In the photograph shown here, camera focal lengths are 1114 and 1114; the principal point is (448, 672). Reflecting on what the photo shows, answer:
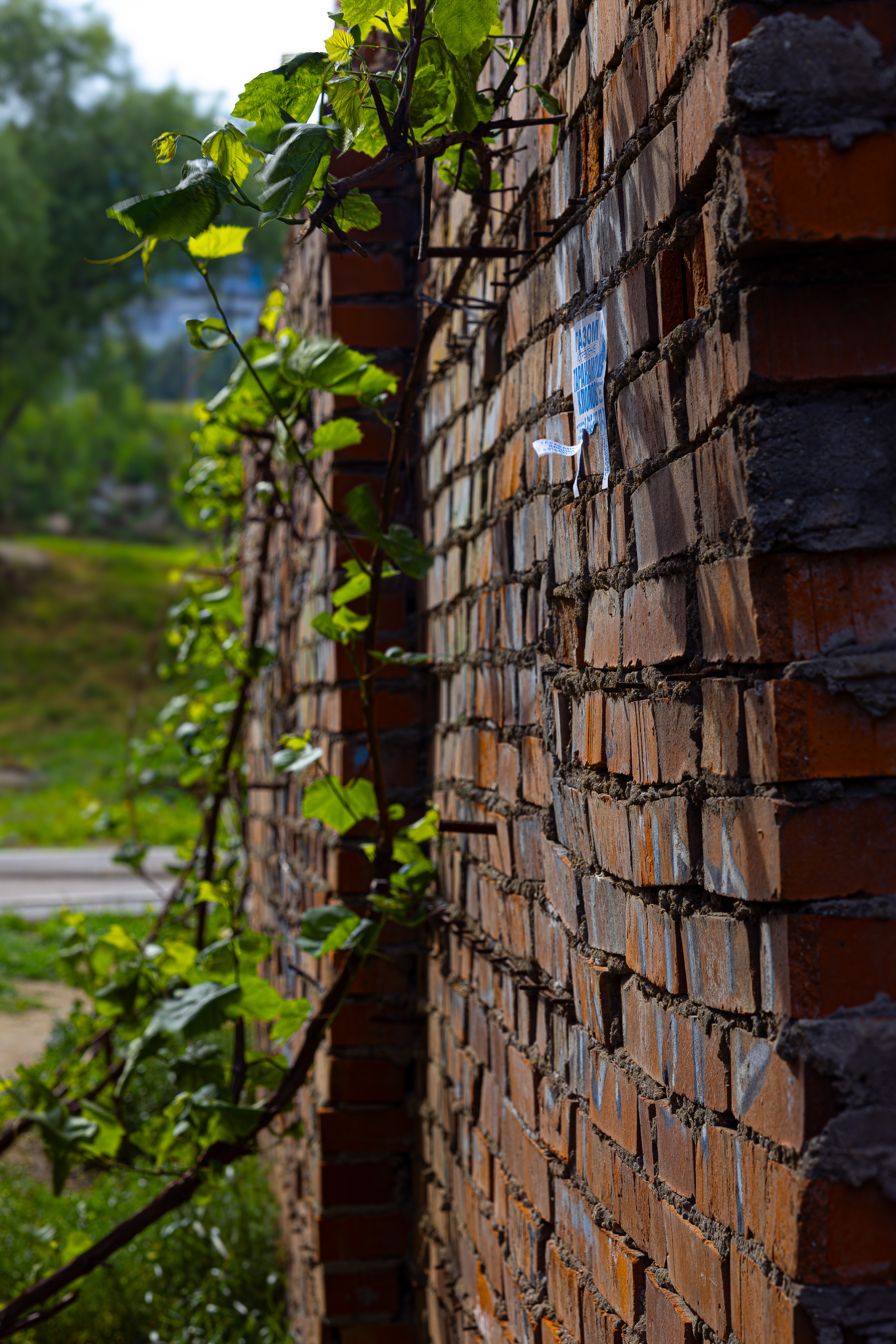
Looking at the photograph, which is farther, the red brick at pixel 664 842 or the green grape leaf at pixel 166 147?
the green grape leaf at pixel 166 147

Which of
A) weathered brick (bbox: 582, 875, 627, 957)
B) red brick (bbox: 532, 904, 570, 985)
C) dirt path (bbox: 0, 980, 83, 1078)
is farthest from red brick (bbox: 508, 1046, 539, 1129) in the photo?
dirt path (bbox: 0, 980, 83, 1078)

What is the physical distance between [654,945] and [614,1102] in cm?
19

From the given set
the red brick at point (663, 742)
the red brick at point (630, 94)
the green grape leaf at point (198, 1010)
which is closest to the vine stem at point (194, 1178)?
the green grape leaf at point (198, 1010)

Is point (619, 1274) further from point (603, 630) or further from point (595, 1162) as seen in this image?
point (603, 630)

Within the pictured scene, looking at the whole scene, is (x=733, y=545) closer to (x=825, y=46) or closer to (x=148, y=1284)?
(x=825, y=46)

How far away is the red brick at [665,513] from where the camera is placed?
0.85 m

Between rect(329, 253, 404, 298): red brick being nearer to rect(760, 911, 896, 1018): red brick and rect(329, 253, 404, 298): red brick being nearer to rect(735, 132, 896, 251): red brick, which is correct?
rect(735, 132, 896, 251): red brick

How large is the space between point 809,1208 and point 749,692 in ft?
1.06

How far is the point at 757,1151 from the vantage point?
0.75 meters

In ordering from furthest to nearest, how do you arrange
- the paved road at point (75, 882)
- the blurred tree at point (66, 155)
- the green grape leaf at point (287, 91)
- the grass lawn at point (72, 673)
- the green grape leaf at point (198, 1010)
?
the blurred tree at point (66, 155), the grass lawn at point (72, 673), the paved road at point (75, 882), the green grape leaf at point (198, 1010), the green grape leaf at point (287, 91)

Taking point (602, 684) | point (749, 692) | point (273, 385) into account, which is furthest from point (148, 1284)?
point (749, 692)

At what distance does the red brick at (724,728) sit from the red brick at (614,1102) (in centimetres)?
34

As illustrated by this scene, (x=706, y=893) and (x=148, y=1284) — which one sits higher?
(x=706, y=893)

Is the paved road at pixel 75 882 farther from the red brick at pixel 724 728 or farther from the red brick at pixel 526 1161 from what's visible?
the red brick at pixel 724 728
